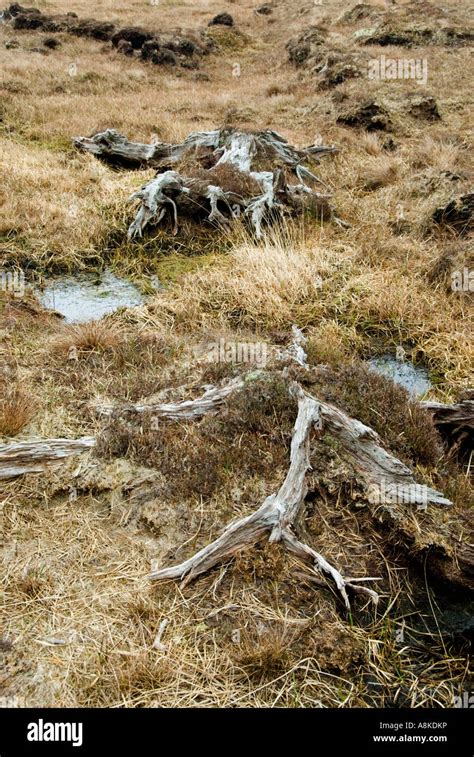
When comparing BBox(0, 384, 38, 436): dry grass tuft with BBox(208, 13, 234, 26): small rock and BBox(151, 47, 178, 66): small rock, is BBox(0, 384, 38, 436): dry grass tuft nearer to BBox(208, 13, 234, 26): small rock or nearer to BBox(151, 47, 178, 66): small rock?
BBox(151, 47, 178, 66): small rock

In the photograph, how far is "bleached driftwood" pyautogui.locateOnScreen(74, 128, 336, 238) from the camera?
10.0 metres

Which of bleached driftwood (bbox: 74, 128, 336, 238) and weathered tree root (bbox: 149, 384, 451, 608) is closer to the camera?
weathered tree root (bbox: 149, 384, 451, 608)

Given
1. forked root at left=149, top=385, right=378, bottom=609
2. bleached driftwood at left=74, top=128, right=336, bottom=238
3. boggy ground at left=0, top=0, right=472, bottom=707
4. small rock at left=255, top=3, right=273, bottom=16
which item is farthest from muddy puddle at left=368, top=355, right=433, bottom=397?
small rock at left=255, top=3, right=273, bottom=16

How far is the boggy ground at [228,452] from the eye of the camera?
345 centimetres

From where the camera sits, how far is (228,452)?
472cm

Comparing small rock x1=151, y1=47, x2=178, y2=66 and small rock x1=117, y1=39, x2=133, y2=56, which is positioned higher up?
small rock x1=117, y1=39, x2=133, y2=56

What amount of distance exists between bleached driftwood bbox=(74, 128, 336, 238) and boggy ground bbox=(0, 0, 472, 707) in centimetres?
46

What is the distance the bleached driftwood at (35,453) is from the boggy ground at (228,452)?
5.4 inches

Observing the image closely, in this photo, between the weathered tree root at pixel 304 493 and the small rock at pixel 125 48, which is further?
the small rock at pixel 125 48

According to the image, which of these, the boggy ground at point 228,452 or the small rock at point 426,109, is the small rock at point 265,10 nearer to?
the small rock at point 426,109

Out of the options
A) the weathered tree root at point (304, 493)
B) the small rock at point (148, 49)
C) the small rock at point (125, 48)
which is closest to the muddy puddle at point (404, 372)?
the weathered tree root at point (304, 493)

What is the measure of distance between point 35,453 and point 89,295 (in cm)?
404

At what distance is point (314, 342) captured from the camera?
682 centimetres
